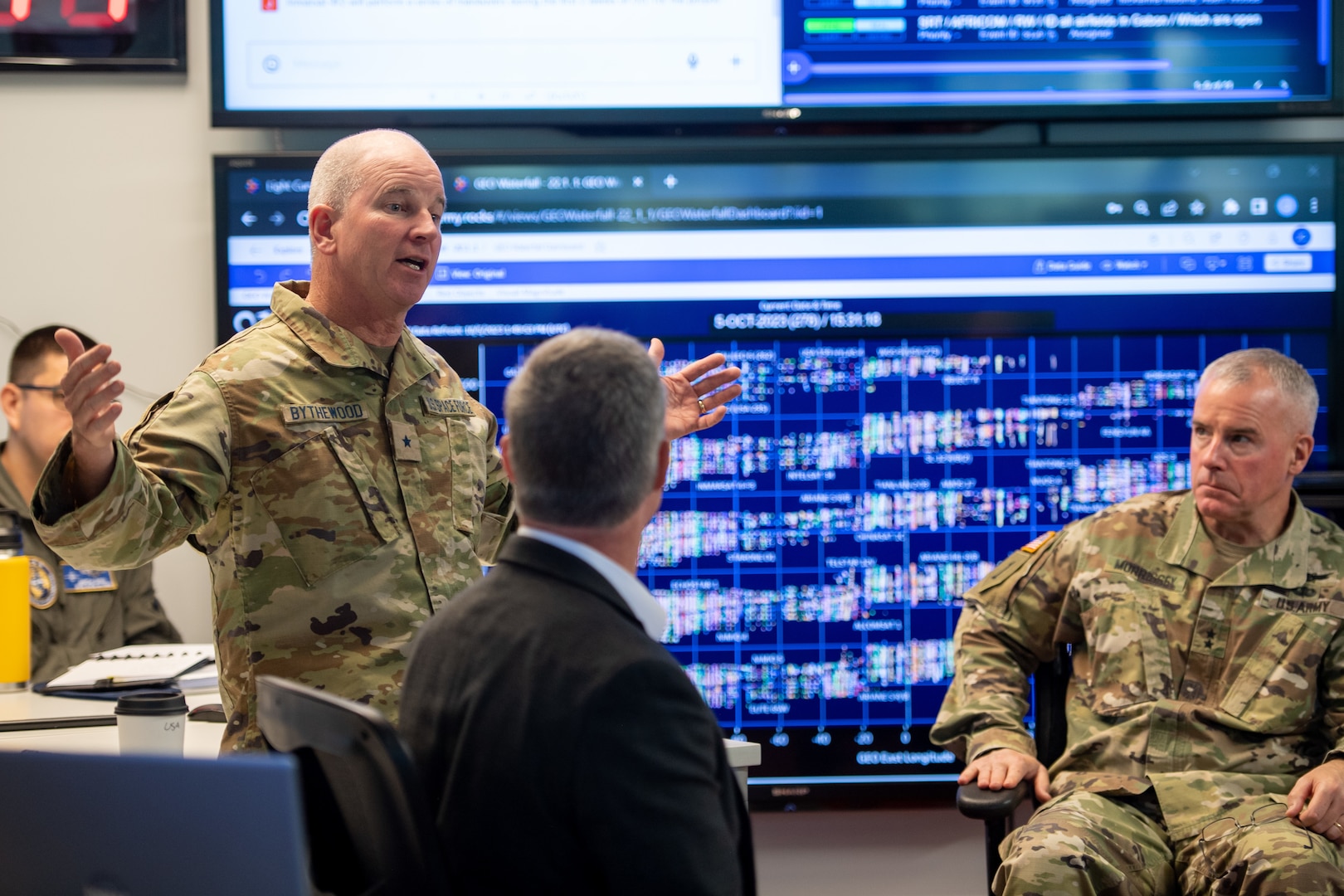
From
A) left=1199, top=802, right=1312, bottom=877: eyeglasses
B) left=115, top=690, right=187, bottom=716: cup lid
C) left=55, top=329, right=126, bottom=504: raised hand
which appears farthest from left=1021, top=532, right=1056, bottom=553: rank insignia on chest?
left=55, top=329, right=126, bottom=504: raised hand

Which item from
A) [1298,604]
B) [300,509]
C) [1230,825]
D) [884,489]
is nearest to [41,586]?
[300,509]

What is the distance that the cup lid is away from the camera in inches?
77.3

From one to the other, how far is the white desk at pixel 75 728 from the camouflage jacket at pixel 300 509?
368mm

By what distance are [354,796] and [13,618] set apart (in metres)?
1.84

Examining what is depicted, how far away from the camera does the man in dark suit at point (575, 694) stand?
1.11 m

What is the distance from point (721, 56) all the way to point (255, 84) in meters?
1.29

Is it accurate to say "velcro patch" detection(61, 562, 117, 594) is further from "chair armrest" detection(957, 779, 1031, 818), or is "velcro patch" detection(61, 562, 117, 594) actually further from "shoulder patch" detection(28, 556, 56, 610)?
"chair armrest" detection(957, 779, 1031, 818)

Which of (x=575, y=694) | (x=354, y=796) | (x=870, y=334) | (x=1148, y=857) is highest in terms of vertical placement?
(x=870, y=334)

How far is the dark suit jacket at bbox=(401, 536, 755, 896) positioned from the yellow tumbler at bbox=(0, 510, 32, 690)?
1788mm

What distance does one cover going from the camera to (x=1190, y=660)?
2.49m

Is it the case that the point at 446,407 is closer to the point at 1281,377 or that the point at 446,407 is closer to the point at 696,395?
the point at 696,395

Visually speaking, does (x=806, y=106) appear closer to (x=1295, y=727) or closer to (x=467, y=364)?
(x=467, y=364)

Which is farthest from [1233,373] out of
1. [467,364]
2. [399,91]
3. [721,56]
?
[399,91]

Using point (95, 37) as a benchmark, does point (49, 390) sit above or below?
below
